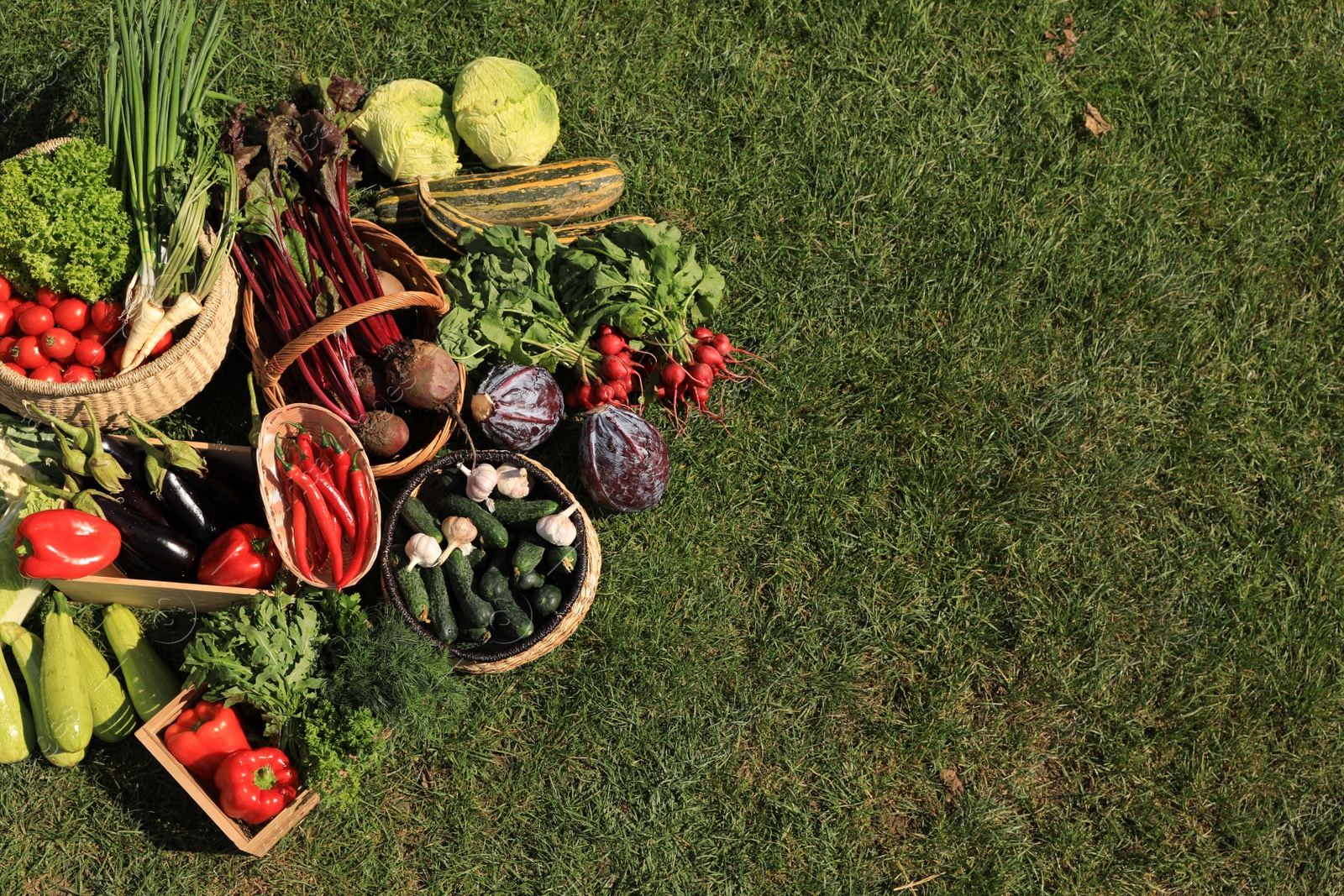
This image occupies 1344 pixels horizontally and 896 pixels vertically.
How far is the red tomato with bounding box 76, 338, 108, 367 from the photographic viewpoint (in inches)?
149

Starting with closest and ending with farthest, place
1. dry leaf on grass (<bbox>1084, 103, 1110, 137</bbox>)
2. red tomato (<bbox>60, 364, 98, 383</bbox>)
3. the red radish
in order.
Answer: red tomato (<bbox>60, 364, 98, 383</bbox>) → the red radish → dry leaf on grass (<bbox>1084, 103, 1110, 137</bbox>)

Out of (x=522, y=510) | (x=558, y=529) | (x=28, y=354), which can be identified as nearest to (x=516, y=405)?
(x=522, y=510)

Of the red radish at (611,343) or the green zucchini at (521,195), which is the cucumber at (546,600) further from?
the green zucchini at (521,195)

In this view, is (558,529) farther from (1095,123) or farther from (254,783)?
(1095,123)

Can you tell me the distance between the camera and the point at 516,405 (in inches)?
160

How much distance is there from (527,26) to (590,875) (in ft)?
14.0

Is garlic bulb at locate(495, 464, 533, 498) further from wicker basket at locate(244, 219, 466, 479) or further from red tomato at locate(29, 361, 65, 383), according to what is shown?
red tomato at locate(29, 361, 65, 383)

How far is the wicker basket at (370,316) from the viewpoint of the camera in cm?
361

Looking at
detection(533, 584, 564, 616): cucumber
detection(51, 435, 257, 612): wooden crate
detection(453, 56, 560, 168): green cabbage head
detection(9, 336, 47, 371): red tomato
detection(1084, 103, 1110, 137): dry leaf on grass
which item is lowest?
detection(51, 435, 257, 612): wooden crate

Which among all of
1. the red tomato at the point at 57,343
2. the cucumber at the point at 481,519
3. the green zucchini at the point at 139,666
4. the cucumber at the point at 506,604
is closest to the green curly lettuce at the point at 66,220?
the red tomato at the point at 57,343

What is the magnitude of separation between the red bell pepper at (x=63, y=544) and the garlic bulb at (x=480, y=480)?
1.42 meters

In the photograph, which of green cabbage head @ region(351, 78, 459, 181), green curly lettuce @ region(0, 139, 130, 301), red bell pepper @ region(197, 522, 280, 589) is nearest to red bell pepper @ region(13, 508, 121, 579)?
red bell pepper @ region(197, 522, 280, 589)

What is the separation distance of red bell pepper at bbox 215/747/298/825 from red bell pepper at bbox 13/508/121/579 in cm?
96

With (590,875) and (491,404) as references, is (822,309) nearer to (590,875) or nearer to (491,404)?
(491,404)
